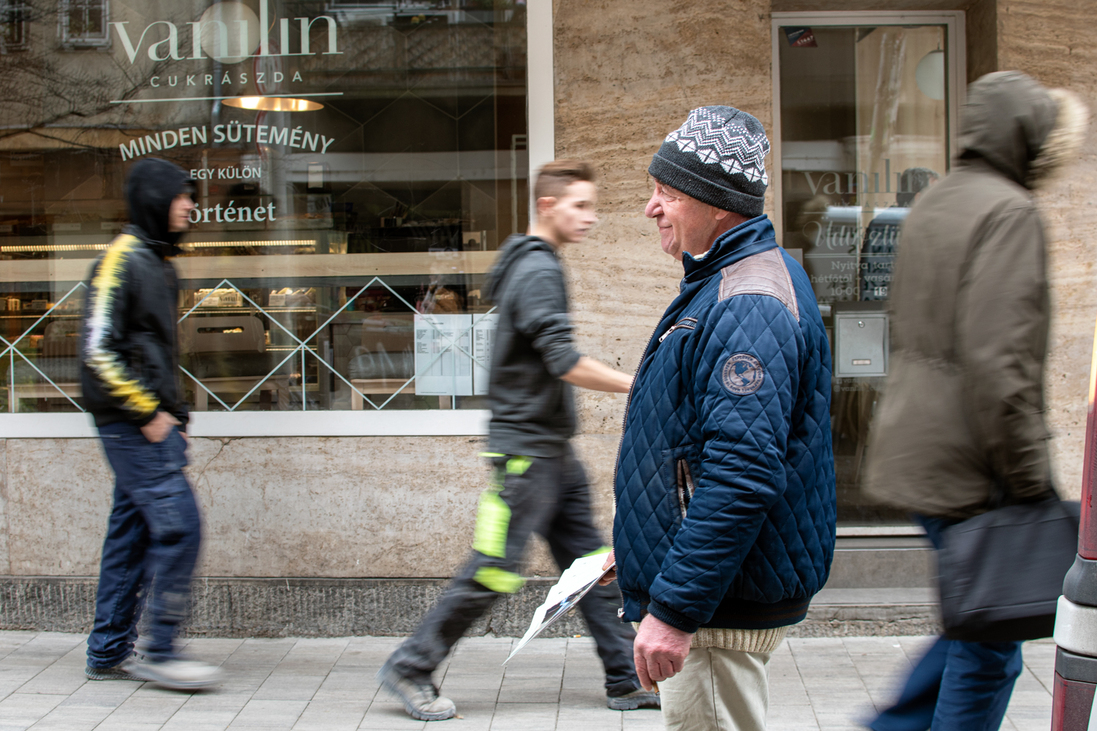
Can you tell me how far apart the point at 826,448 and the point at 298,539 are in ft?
10.8

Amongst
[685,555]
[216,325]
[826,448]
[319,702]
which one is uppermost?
[216,325]

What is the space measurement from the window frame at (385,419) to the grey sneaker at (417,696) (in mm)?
1370

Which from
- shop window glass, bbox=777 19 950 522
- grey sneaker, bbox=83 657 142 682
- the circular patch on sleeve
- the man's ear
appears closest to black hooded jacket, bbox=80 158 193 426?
grey sneaker, bbox=83 657 142 682

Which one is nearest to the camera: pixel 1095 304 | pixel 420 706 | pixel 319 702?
pixel 420 706

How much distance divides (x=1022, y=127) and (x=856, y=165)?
277cm

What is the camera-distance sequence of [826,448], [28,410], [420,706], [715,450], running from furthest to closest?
[28,410]
[420,706]
[826,448]
[715,450]

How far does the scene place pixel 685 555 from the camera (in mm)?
1907

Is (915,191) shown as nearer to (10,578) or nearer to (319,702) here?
(319,702)

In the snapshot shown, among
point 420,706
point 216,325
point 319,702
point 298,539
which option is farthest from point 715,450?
point 216,325

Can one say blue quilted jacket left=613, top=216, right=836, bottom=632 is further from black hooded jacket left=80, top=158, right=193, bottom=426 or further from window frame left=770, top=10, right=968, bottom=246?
window frame left=770, top=10, right=968, bottom=246

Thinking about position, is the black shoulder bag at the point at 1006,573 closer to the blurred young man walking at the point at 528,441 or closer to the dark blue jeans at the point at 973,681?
the dark blue jeans at the point at 973,681

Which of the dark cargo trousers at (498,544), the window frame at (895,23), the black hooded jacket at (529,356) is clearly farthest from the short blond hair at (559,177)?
the window frame at (895,23)

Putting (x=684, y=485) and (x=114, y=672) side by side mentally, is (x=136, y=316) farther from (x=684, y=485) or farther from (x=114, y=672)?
(x=684, y=485)

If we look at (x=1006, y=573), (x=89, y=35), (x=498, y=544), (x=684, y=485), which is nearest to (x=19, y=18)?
(x=89, y=35)
